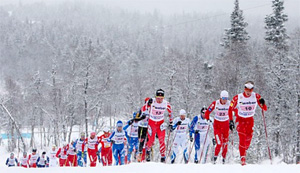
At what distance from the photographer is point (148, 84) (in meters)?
39.6

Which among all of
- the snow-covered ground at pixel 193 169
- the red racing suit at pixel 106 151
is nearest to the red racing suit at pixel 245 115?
the snow-covered ground at pixel 193 169

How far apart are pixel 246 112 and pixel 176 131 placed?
434 cm

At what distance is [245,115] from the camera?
7.64 m

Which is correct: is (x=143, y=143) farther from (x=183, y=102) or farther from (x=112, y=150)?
(x=183, y=102)

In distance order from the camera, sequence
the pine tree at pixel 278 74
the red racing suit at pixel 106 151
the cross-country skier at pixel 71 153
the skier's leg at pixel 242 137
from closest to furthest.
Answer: the skier's leg at pixel 242 137 → the red racing suit at pixel 106 151 → the cross-country skier at pixel 71 153 → the pine tree at pixel 278 74

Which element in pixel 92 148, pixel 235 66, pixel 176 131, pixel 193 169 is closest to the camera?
pixel 193 169

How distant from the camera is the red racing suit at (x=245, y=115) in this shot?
751 centimetres

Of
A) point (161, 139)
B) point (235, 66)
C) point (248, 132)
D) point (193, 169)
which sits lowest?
point (193, 169)

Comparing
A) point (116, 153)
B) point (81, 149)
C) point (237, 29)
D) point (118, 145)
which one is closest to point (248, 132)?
point (118, 145)

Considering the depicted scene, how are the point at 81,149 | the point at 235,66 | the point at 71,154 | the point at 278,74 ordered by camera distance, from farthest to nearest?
the point at 235,66 < the point at 278,74 < the point at 71,154 < the point at 81,149

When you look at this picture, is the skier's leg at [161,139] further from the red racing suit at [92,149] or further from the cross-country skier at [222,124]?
the red racing suit at [92,149]

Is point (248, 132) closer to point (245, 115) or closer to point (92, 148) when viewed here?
point (245, 115)

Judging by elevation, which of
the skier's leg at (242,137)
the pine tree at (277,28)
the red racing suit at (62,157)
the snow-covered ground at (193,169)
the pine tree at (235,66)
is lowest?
the red racing suit at (62,157)

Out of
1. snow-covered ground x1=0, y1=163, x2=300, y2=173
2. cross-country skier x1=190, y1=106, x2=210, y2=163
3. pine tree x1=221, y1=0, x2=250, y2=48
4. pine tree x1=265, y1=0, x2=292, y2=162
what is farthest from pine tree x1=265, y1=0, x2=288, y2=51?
snow-covered ground x1=0, y1=163, x2=300, y2=173
